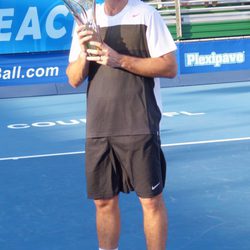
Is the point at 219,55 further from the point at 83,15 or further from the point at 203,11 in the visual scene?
the point at 83,15

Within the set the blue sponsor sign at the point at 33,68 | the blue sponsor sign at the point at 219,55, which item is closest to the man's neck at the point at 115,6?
the blue sponsor sign at the point at 33,68

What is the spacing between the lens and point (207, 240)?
4.82 metres

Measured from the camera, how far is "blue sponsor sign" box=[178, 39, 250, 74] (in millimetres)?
14109

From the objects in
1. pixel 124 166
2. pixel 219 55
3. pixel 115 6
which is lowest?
pixel 219 55

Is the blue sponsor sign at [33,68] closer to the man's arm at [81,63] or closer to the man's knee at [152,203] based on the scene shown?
the man's arm at [81,63]

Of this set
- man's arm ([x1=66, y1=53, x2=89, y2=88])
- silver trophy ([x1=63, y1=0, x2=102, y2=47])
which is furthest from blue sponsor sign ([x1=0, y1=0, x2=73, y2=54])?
silver trophy ([x1=63, y1=0, x2=102, y2=47])

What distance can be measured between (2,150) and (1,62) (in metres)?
4.77

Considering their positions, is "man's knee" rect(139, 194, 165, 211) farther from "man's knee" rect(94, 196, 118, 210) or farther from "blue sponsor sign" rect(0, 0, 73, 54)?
"blue sponsor sign" rect(0, 0, 73, 54)

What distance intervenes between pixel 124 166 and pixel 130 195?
6.94ft

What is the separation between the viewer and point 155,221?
12.8 ft

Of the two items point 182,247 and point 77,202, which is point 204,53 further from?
point 182,247

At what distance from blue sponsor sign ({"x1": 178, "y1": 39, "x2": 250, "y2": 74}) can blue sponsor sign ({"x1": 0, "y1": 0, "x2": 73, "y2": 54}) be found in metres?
2.56

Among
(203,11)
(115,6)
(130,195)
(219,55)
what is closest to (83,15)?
(115,6)

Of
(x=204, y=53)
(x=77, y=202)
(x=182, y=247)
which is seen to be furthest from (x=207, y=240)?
(x=204, y=53)
